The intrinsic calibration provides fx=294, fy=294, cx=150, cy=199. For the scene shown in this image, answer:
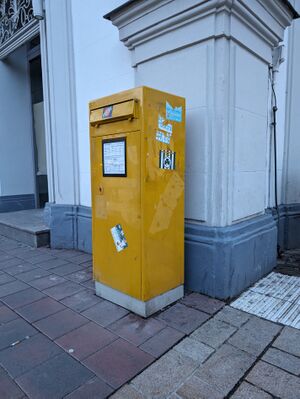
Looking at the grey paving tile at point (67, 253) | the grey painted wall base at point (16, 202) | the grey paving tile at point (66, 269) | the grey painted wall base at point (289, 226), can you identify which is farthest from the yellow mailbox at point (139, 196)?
the grey painted wall base at point (16, 202)

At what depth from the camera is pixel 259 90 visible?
10.2 ft

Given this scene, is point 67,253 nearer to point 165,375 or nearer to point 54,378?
point 54,378

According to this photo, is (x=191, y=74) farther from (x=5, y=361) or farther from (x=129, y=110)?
(x=5, y=361)

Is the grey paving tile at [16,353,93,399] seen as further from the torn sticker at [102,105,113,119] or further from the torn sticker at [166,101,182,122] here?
the torn sticker at [166,101,182,122]

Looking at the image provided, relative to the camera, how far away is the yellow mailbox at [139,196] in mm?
2312

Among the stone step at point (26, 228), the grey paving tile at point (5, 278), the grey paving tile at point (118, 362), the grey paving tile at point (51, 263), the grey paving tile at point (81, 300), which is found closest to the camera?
the grey paving tile at point (118, 362)

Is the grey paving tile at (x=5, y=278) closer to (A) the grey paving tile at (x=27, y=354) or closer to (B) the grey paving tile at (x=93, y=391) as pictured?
(A) the grey paving tile at (x=27, y=354)

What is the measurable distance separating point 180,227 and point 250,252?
0.85m

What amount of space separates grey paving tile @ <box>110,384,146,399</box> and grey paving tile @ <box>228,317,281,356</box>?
794 millimetres

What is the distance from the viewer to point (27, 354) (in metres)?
2.02

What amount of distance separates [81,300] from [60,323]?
415mm

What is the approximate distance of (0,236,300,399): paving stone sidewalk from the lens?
5.58ft

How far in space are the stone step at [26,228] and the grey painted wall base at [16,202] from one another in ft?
1.05

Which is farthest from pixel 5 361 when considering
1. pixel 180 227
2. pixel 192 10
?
pixel 192 10
